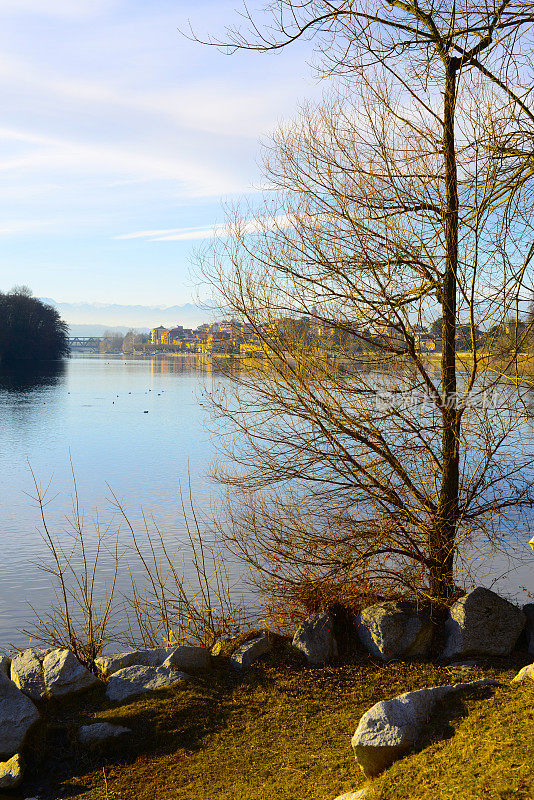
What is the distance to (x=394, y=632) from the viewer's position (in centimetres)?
693

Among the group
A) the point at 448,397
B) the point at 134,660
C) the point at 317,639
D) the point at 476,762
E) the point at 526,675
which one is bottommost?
the point at 134,660

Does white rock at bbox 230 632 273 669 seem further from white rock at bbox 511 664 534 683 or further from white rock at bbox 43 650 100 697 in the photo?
white rock at bbox 511 664 534 683

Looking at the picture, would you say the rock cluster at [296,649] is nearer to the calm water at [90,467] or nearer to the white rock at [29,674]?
the white rock at [29,674]

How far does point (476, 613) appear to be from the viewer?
267 inches

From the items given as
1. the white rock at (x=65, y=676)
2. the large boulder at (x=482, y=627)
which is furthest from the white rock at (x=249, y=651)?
the large boulder at (x=482, y=627)

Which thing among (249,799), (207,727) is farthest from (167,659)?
(249,799)

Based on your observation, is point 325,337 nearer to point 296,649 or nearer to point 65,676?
point 296,649

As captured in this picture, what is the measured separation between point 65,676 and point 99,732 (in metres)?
1.06

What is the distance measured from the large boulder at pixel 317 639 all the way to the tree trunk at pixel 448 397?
1207 mm

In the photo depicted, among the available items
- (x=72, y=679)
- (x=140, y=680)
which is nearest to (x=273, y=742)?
(x=140, y=680)

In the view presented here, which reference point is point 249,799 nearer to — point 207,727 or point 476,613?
point 207,727

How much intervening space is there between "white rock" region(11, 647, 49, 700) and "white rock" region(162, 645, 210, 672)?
1226 mm

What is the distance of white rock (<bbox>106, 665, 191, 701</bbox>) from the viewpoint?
21.3ft

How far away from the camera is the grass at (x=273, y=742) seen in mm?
3836
